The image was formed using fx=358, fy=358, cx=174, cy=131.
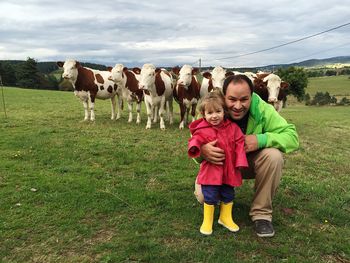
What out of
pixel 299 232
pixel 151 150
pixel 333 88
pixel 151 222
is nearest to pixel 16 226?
pixel 151 222

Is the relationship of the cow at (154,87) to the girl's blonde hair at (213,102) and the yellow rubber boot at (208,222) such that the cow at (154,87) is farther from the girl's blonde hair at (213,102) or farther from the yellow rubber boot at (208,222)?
the yellow rubber boot at (208,222)

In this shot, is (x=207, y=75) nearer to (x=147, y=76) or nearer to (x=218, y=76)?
(x=218, y=76)

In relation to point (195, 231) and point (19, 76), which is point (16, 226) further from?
point (19, 76)

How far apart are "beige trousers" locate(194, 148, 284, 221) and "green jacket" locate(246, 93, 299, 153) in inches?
4.1

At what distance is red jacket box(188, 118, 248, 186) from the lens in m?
3.98

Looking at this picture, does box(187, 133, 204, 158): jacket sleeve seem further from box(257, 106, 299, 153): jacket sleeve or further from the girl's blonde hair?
box(257, 106, 299, 153): jacket sleeve

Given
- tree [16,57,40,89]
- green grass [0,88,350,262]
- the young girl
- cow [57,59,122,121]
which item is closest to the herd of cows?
cow [57,59,122,121]

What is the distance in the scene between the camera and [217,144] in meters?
3.99

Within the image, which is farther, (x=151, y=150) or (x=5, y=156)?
(x=151, y=150)

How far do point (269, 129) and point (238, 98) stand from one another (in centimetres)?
57

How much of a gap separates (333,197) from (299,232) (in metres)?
1.59

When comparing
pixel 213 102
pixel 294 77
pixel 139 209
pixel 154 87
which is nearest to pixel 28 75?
pixel 294 77

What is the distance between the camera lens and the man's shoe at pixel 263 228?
4.10 metres

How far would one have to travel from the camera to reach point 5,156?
7.29 meters
